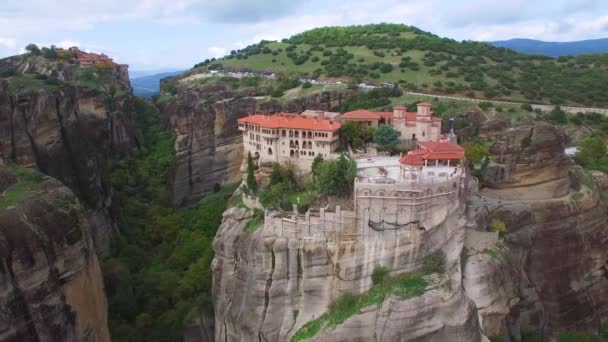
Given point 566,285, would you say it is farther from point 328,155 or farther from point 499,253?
point 328,155

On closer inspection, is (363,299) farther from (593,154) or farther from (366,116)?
(593,154)

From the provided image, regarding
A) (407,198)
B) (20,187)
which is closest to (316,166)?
(407,198)

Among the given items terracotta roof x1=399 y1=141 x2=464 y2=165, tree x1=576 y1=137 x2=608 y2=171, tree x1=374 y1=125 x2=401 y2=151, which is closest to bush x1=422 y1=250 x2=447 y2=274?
terracotta roof x1=399 y1=141 x2=464 y2=165

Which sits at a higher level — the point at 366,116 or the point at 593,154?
the point at 366,116

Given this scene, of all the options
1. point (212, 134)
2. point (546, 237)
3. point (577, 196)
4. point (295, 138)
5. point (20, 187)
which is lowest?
point (546, 237)

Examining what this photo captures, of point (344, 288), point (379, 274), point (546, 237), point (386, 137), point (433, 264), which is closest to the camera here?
point (379, 274)

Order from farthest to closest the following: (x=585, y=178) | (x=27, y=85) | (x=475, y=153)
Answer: (x=27, y=85) → (x=585, y=178) → (x=475, y=153)

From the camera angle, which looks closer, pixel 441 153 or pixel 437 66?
pixel 441 153
